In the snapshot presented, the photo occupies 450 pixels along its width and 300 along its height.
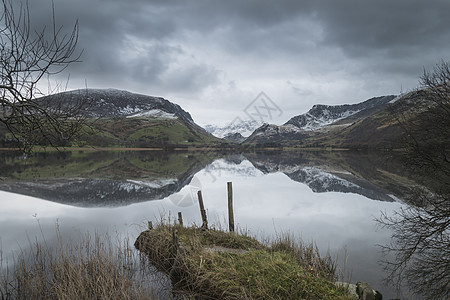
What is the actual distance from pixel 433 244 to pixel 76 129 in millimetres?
16499

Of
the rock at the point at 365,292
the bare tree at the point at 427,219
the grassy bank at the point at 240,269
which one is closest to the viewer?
the rock at the point at 365,292

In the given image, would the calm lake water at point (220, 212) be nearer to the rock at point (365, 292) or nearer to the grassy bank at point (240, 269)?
the grassy bank at point (240, 269)

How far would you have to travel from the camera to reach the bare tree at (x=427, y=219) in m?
9.60

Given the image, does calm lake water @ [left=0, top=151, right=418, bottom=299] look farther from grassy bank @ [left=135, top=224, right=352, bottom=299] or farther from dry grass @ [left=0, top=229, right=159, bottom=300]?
dry grass @ [left=0, top=229, right=159, bottom=300]

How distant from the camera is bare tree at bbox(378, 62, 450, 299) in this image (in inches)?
378

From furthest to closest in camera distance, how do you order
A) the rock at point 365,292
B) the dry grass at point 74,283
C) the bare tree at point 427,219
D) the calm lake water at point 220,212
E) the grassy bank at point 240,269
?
the calm lake water at point 220,212
the bare tree at point 427,219
the dry grass at point 74,283
the grassy bank at point 240,269
the rock at point 365,292

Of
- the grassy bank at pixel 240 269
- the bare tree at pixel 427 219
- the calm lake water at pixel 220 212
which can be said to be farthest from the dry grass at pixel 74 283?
the bare tree at pixel 427 219

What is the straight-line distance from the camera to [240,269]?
8398 mm

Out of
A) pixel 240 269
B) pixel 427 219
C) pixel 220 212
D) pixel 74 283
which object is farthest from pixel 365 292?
pixel 220 212

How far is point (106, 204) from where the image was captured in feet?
82.3

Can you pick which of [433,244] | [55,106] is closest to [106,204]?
[55,106]

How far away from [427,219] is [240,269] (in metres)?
14.4

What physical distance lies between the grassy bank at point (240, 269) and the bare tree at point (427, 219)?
3.37 m

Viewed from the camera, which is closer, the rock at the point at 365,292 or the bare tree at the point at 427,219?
the rock at the point at 365,292
